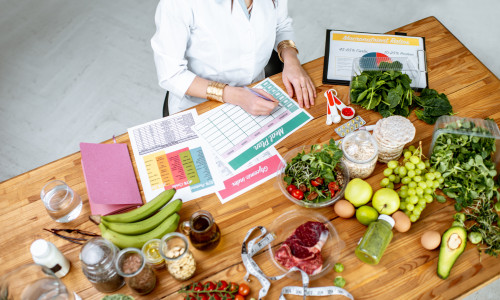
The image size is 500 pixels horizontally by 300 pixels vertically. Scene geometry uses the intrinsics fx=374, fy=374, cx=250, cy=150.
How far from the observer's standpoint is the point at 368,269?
1.12 m

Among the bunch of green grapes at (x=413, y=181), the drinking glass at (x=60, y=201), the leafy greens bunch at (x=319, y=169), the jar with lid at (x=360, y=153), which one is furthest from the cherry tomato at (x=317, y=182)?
the drinking glass at (x=60, y=201)

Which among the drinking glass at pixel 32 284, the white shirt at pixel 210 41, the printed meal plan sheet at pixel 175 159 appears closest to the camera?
the drinking glass at pixel 32 284

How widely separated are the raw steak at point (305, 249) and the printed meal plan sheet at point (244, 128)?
34 centimetres

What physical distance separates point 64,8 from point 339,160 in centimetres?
317

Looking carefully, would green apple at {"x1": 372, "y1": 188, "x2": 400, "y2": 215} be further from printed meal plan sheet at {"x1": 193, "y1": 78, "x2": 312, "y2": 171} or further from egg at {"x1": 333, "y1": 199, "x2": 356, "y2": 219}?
printed meal plan sheet at {"x1": 193, "y1": 78, "x2": 312, "y2": 171}

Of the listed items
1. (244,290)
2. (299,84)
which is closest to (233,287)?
(244,290)

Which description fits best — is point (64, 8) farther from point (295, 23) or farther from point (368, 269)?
point (368, 269)

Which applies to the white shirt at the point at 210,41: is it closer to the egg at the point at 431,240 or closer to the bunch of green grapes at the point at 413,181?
the bunch of green grapes at the point at 413,181

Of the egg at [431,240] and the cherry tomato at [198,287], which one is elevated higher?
the egg at [431,240]

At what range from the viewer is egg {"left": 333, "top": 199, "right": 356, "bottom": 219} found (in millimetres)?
1193

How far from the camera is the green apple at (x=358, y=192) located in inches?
47.1

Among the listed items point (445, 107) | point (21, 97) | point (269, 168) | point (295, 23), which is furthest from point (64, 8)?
point (445, 107)

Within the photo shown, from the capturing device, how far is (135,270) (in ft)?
3.33

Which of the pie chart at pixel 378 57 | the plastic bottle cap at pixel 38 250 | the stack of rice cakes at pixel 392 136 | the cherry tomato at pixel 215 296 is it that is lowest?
the cherry tomato at pixel 215 296
